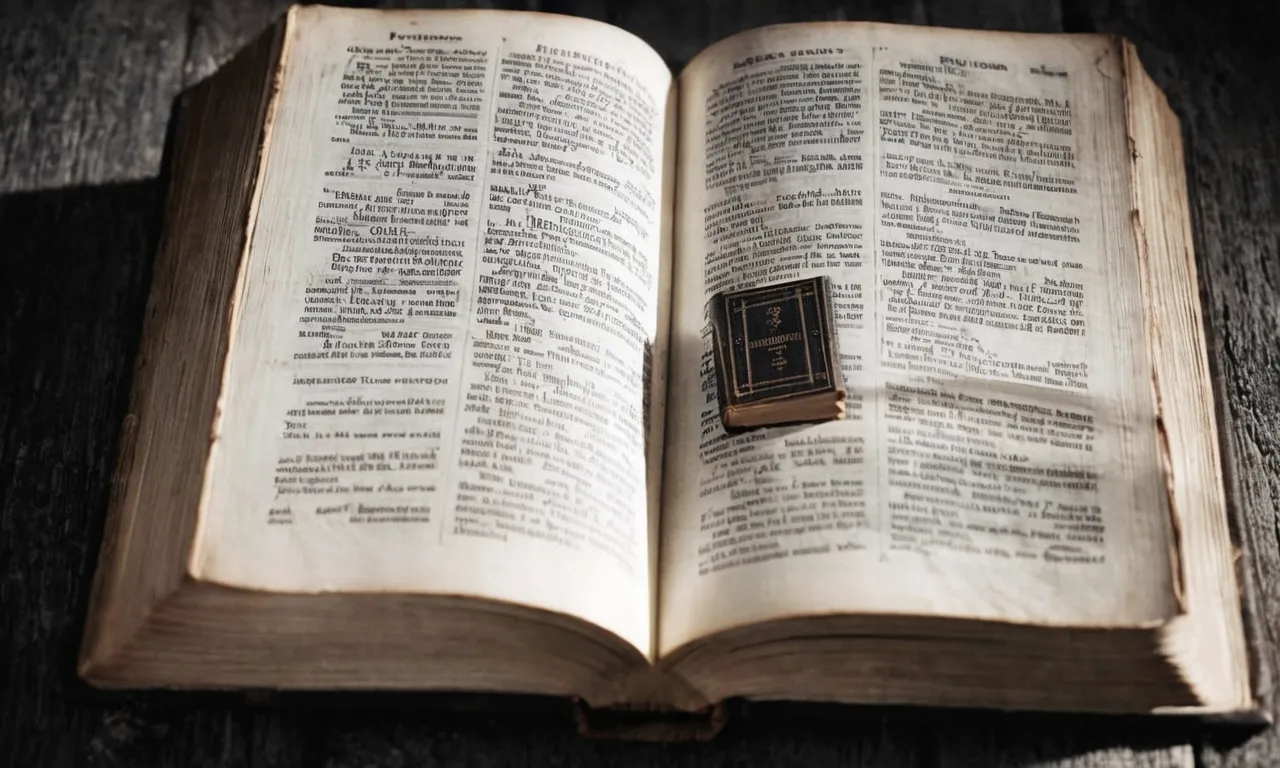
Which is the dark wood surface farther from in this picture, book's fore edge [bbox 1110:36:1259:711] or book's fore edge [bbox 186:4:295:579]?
book's fore edge [bbox 186:4:295:579]

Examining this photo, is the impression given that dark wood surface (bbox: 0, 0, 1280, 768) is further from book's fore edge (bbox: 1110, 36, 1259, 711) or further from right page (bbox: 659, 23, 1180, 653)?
right page (bbox: 659, 23, 1180, 653)

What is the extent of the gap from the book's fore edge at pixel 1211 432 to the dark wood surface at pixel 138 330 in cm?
2

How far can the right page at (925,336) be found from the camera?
0.99m

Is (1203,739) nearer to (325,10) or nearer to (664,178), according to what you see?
(664,178)

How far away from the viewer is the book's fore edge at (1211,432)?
1049mm

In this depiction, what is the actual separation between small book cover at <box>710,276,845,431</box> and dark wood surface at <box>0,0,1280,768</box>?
0.77 ft

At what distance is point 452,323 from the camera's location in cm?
107

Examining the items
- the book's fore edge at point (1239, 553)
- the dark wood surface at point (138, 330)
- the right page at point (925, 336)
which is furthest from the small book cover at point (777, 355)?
the book's fore edge at point (1239, 553)

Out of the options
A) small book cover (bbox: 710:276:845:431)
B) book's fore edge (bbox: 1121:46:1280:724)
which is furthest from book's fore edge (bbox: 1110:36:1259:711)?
small book cover (bbox: 710:276:845:431)

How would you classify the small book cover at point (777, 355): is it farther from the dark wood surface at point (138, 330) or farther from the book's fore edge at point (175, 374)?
the book's fore edge at point (175, 374)

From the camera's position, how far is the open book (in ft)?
3.22

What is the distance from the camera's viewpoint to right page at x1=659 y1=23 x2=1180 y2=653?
0.99 metres

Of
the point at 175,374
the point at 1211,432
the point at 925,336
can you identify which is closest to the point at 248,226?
the point at 175,374

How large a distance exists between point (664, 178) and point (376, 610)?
0.46 meters
